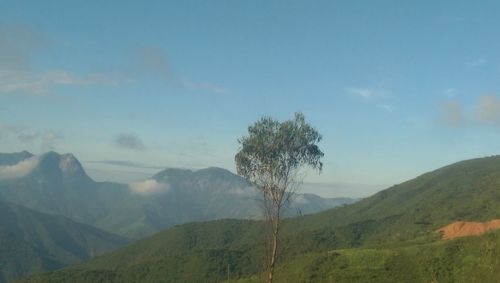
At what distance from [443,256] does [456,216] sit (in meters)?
81.7

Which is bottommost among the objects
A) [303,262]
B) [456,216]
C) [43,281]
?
[43,281]

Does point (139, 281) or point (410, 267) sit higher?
point (410, 267)

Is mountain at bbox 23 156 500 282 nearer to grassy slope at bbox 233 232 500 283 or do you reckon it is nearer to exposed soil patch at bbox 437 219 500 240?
grassy slope at bbox 233 232 500 283

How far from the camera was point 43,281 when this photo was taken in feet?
630

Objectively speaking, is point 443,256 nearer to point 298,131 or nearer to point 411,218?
point 298,131

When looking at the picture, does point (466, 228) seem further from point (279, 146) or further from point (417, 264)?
point (279, 146)

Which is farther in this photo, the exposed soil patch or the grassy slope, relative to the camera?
the exposed soil patch

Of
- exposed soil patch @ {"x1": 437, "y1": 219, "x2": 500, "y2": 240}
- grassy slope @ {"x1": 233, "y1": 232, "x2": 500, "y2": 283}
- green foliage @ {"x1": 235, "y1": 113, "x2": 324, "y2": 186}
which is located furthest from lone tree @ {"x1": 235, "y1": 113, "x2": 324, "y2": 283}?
exposed soil patch @ {"x1": 437, "y1": 219, "x2": 500, "y2": 240}

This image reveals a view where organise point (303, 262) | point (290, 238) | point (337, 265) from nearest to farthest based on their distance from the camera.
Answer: point (337, 265), point (303, 262), point (290, 238)

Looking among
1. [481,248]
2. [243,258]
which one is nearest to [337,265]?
[481,248]

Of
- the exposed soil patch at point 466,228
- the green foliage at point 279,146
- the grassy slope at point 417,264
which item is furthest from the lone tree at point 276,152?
the exposed soil patch at point 466,228

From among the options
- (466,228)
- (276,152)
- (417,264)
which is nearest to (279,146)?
(276,152)

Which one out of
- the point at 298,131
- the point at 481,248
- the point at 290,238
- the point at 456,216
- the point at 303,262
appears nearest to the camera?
the point at 298,131

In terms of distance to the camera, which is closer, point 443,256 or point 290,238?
point 443,256
